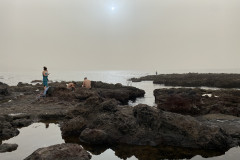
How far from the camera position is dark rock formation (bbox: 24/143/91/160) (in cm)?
862

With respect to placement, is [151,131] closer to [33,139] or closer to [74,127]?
[74,127]

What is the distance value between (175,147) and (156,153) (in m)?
1.35

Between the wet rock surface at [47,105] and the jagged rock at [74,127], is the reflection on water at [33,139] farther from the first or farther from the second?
the wet rock surface at [47,105]

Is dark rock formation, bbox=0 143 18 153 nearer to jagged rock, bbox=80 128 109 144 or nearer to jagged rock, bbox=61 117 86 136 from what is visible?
jagged rock, bbox=61 117 86 136

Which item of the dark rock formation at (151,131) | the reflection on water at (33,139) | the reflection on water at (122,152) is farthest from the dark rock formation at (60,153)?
the dark rock formation at (151,131)

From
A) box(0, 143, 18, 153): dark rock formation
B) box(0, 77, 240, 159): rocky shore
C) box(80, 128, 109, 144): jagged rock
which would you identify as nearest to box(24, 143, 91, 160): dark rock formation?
box(0, 77, 240, 159): rocky shore

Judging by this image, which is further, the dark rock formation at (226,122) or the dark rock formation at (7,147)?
the dark rock formation at (226,122)

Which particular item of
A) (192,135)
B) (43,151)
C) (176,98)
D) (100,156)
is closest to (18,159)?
(43,151)

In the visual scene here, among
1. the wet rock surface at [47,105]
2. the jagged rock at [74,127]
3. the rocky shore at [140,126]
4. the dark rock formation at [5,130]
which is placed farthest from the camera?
the wet rock surface at [47,105]

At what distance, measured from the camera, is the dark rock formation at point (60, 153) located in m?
8.62

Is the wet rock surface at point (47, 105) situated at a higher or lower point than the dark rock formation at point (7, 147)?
higher

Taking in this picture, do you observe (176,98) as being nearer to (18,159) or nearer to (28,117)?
(28,117)

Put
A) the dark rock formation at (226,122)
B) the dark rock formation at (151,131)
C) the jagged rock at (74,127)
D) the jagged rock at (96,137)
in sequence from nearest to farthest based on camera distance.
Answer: the dark rock formation at (151,131) < the jagged rock at (96,137) < the dark rock formation at (226,122) < the jagged rock at (74,127)

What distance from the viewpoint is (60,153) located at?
29.2ft
